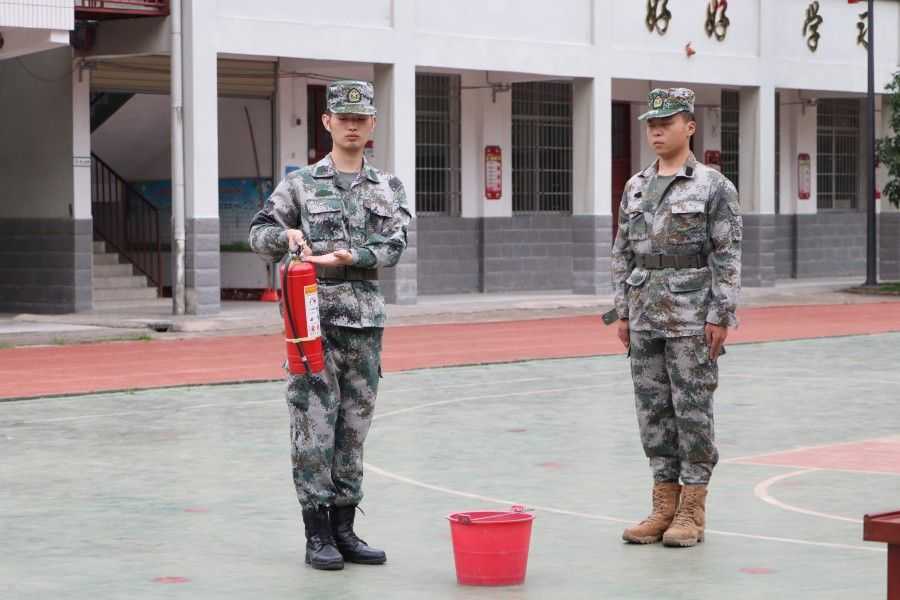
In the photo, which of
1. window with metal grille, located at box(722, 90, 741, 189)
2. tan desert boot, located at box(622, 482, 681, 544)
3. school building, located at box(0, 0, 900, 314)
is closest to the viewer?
tan desert boot, located at box(622, 482, 681, 544)

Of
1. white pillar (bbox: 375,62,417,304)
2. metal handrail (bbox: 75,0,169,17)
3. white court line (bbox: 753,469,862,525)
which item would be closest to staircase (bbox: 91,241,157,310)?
white pillar (bbox: 375,62,417,304)

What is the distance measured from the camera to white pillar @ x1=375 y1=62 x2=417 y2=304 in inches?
1099

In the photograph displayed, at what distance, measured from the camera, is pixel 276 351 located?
21375 mm

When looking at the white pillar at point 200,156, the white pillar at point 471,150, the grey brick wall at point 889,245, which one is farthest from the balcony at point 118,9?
the grey brick wall at point 889,245

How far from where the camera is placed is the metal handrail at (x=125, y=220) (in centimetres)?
2959

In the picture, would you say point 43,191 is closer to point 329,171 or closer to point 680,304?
point 329,171

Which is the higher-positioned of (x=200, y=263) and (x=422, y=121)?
Result: (x=422, y=121)

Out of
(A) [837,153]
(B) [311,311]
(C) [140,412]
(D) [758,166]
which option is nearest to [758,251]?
(D) [758,166]

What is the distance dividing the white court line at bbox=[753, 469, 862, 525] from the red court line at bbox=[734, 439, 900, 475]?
0.33 m

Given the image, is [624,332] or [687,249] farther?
[624,332]

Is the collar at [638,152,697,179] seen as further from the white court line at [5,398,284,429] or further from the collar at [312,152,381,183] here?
the white court line at [5,398,284,429]

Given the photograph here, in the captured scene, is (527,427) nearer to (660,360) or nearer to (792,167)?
(660,360)

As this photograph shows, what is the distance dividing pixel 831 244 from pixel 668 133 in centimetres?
3178

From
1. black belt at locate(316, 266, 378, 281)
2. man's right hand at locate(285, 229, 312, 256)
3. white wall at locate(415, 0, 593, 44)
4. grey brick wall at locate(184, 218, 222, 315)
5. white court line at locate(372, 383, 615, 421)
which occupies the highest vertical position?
white wall at locate(415, 0, 593, 44)
